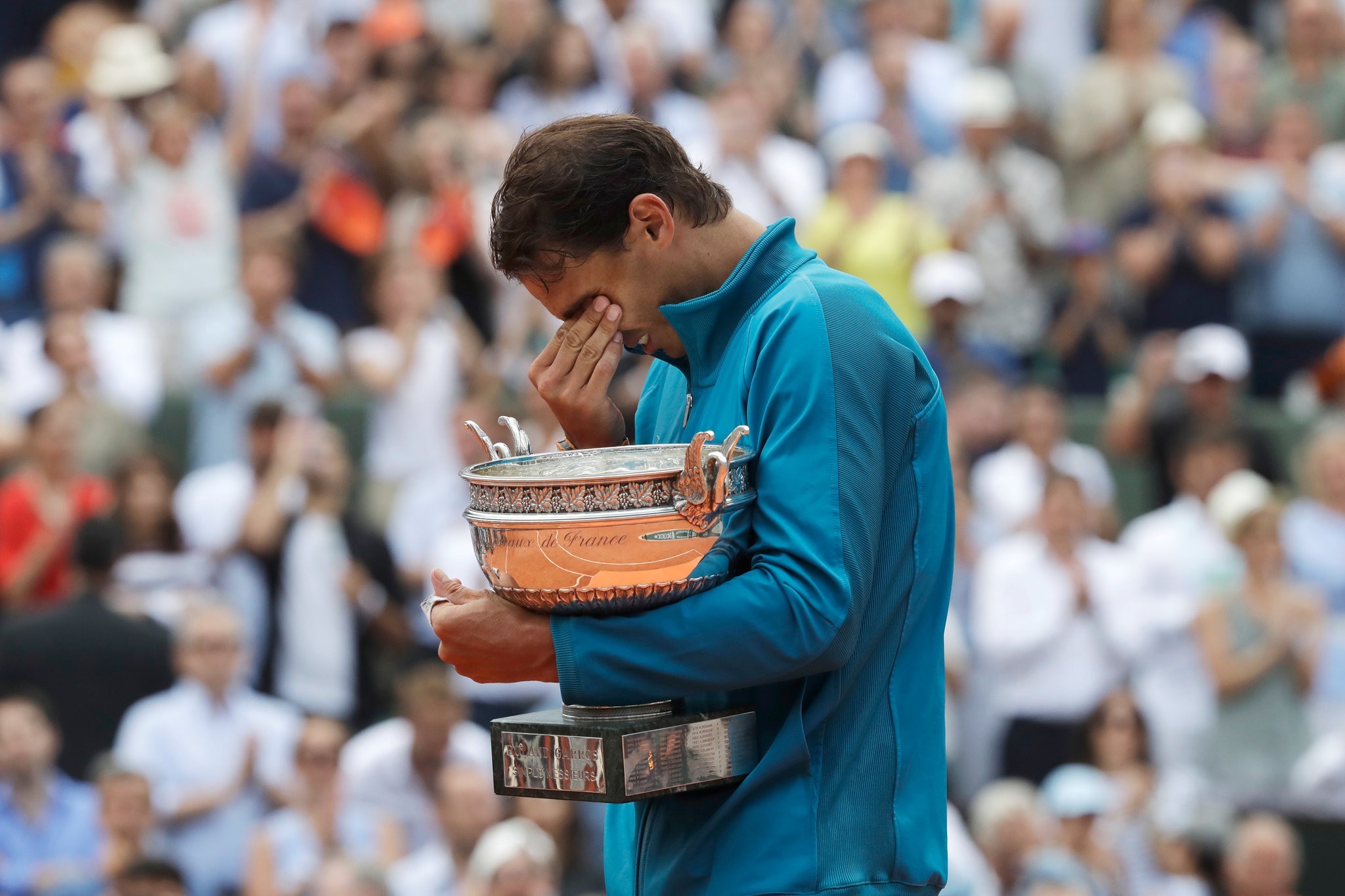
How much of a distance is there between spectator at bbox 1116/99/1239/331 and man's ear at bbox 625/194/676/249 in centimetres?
679

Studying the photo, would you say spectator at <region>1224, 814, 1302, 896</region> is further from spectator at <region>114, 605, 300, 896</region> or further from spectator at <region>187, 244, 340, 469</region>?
spectator at <region>187, 244, 340, 469</region>

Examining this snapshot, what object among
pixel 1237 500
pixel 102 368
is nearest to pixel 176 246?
pixel 102 368

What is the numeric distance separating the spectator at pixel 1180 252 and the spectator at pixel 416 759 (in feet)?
13.1

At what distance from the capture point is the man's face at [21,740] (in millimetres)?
6125

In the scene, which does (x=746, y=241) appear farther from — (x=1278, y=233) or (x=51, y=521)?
(x=1278, y=233)

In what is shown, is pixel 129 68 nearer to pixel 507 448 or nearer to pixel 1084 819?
pixel 1084 819

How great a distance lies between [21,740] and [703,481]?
15.7ft

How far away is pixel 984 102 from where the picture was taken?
8828 mm

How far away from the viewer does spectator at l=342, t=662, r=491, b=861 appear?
6.41 metres

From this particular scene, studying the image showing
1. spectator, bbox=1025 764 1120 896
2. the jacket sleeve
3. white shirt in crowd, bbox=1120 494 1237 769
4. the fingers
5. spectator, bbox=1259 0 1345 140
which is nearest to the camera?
the jacket sleeve

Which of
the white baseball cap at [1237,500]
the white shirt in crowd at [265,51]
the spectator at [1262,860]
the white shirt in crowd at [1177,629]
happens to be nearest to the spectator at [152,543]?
the white shirt in crowd at [265,51]

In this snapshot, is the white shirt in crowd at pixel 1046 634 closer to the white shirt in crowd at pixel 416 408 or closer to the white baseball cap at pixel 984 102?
the white shirt in crowd at pixel 416 408

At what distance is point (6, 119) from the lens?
891cm

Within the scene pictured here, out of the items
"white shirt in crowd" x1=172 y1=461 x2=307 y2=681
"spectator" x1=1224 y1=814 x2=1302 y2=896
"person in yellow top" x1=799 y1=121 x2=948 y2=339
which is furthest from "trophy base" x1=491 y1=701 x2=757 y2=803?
"person in yellow top" x1=799 y1=121 x2=948 y2=339
